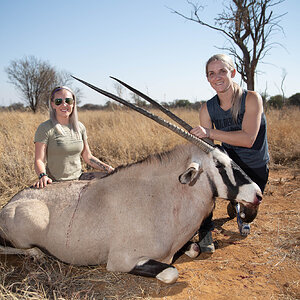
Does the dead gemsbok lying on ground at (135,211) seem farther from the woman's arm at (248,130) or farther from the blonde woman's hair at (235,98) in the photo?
the blonde woman's hair at (235,98)

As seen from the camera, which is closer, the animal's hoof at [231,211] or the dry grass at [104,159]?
the dry grass at [104,159]

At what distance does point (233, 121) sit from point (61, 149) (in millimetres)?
2253

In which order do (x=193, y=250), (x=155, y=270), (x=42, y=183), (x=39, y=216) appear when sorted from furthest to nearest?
(x=193, y=250)
(x=42, y=183)
(x=39, y=216)
(x=155, y=270)

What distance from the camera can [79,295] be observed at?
8.41ft

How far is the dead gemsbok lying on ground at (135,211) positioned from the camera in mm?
2604

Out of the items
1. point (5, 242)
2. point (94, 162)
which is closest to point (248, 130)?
point (94, 162)

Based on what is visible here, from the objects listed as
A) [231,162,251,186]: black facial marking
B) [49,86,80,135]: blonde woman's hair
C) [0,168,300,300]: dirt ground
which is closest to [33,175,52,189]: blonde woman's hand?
[49,86,80,135]: blonde woman's hair

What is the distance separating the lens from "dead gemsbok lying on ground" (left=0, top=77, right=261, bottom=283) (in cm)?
260

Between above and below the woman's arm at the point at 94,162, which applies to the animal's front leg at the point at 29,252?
below

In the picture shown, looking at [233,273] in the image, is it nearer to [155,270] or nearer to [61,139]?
[155,270]

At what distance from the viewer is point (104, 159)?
7.12 m

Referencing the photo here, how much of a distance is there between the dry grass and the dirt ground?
0.05 feet

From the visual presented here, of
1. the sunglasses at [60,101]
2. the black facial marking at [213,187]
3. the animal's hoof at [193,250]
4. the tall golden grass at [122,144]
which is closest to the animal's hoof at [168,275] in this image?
the animal's hoof at [193,250]

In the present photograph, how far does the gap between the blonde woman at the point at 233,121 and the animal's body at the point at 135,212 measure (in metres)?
0.47
